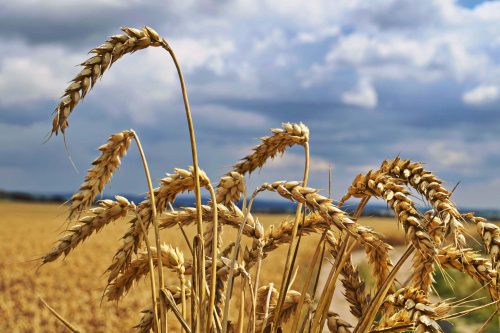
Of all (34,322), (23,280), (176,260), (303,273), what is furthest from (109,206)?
(303,273)

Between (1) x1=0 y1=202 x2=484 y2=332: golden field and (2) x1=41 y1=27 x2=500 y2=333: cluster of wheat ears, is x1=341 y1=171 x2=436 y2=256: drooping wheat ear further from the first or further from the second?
(1) x1=0 y1=202 x2=484 y2=332: golden field

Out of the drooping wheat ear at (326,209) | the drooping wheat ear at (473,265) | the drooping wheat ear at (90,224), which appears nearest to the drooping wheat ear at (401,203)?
the drooping wheat ear at (326,209)

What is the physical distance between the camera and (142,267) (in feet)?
9.43

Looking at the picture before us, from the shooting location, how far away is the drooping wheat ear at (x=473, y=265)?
2.61m

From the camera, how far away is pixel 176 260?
9.32ft

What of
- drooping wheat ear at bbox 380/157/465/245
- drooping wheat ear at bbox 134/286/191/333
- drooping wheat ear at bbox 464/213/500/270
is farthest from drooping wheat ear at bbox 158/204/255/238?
drooping wheat ear at bbox 464/213/500/270

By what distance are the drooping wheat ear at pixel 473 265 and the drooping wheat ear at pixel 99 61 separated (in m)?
1.31

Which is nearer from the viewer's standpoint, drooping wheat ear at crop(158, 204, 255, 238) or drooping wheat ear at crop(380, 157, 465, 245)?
drooping wheat ear at crop(380, 157, 465, 245)

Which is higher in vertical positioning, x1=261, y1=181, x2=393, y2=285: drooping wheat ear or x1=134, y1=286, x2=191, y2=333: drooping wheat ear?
x1=261, y1=181, x2=393, y2=285: drooping wheat ear

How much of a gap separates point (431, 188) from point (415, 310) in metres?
0.45

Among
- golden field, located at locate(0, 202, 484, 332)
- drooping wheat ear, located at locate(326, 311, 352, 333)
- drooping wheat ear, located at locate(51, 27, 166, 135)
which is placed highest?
drooping wheat ear, located at locate(51, 27, 166, 135)

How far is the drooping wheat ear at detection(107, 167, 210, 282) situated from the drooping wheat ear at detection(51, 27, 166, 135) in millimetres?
509

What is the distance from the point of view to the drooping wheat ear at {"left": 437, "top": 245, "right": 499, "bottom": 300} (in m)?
→ 2.61

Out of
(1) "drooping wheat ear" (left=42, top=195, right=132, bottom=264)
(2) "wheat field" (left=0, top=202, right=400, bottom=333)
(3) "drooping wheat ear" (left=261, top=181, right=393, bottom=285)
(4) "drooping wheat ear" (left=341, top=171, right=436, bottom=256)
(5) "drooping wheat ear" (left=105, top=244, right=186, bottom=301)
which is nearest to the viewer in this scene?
(4) "drooping wheat ear" (left=341, top=171, right=436, bottom=256)
